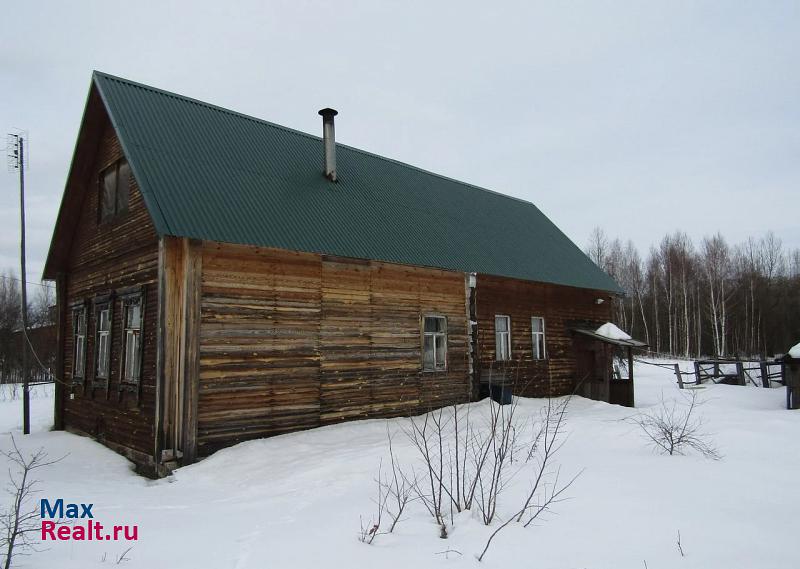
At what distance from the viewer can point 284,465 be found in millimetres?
9391

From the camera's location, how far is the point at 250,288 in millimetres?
11133

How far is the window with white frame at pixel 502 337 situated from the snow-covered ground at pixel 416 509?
5422 mm

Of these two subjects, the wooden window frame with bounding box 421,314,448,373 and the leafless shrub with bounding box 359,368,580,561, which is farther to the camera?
the wooden window frame with bounding box 421,314,448,373

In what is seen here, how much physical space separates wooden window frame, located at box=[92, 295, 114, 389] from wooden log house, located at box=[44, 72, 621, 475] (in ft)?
0.17

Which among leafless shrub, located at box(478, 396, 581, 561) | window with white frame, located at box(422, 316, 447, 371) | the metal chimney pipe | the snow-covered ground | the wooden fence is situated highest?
the metal chimney pipe

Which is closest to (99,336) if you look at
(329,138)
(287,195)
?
(287,195)

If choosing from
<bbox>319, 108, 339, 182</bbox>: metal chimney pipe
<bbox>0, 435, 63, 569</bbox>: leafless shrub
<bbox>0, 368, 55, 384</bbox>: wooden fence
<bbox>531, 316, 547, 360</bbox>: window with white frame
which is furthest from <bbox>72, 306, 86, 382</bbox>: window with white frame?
<bbox>0, 368, 55, 384</bbox>: wooden fence

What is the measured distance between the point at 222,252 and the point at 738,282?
5090 centimetres

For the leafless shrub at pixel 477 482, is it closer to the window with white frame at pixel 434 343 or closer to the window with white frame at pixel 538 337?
the window with white frame at pixel 434 343

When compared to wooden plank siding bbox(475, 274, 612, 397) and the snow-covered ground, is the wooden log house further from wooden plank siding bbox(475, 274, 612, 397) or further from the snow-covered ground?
the snow-covered ground

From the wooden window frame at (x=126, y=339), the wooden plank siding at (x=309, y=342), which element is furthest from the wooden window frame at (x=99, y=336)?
the wooden plank siding at (x=309, y=342)

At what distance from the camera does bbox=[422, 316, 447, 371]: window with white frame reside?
14.8m

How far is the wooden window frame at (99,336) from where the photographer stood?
1235cm

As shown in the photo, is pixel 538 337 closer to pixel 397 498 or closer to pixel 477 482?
pixel 477 482
